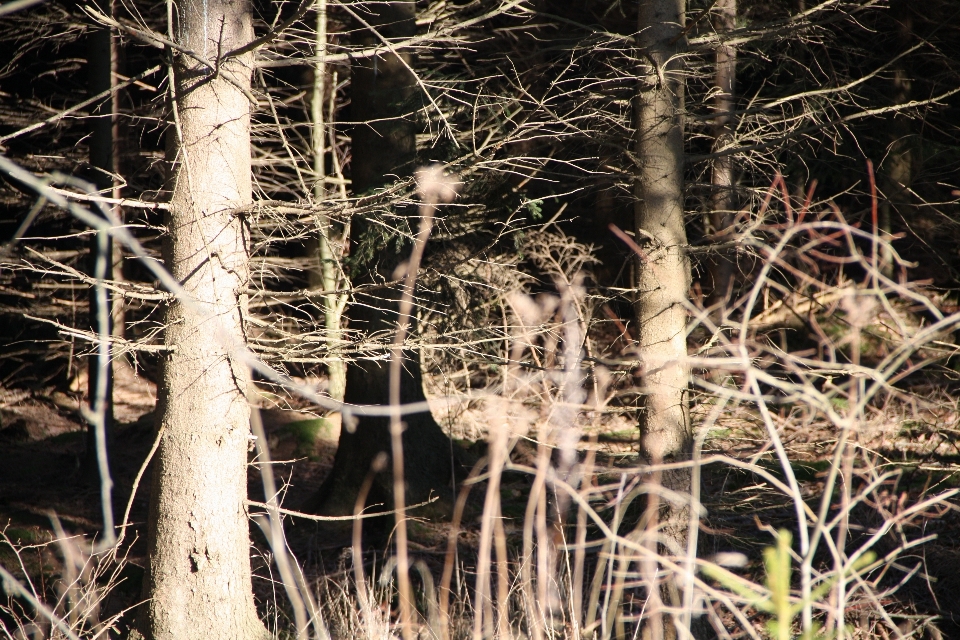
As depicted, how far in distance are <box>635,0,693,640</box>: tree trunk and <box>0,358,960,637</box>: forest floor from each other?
400mm

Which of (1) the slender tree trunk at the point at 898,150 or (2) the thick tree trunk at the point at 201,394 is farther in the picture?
(1) the slender tree trunk at the point at 898,150

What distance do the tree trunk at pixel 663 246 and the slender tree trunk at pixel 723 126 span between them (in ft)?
1.07

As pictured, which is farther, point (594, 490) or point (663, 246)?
point (663, 246)

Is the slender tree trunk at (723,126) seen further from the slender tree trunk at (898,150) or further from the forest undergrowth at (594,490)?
the slender tree trunk at (898,150)

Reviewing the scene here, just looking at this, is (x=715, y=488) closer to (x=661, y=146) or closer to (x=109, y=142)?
(x=661, y=146)

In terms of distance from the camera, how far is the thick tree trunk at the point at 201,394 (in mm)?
4773

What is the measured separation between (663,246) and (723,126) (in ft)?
5.04

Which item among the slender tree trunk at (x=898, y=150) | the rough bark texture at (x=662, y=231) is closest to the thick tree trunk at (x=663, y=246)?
the rough bark texture at (x=662, y=231)

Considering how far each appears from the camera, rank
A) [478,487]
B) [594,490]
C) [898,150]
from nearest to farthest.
→ [594,490], [478,487], [898,150]

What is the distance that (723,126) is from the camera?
21.8 ft

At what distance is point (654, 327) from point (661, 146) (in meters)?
1.39

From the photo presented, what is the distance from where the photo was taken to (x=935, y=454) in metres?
7.52

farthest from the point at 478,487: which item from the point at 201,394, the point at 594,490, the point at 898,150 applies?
the point at 898,150

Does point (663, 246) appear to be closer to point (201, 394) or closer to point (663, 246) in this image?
point (663, 246)
